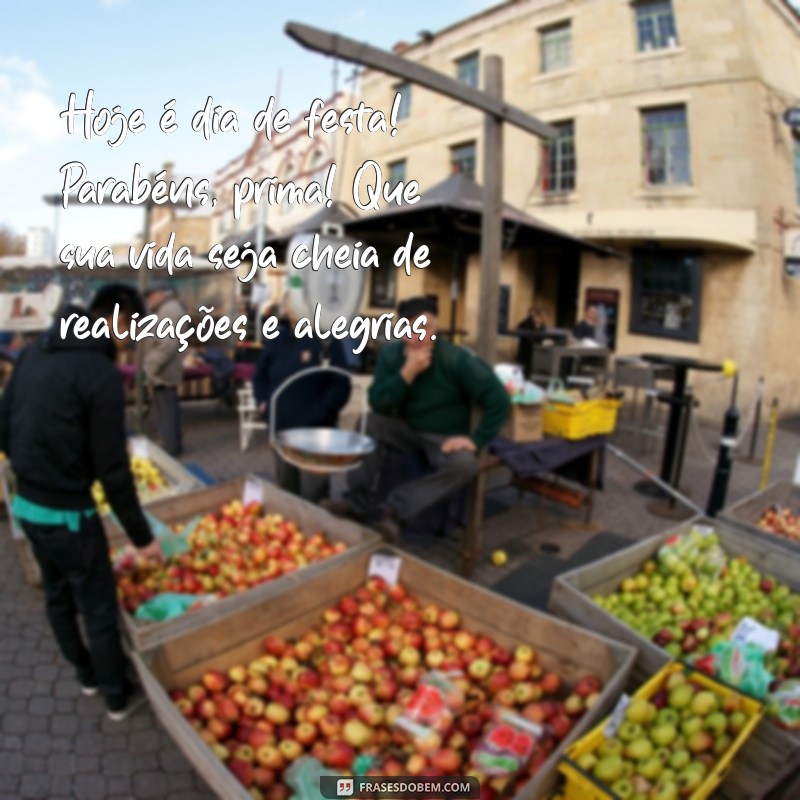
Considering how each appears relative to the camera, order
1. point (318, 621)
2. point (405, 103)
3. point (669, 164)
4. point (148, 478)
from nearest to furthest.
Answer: point (318, 621)
point (148, 478)
point (669, 164)
point (405, 103)

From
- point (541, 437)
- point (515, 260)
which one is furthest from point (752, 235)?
point (541, 437)

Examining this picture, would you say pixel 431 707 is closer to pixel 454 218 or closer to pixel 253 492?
pixel 253 492

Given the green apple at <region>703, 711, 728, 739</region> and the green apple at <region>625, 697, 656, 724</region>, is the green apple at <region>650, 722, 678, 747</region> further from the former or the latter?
the green apple at <region>703, 711, 728, 739</region>

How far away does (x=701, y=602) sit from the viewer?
12.2ft

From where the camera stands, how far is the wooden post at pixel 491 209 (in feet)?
13.7

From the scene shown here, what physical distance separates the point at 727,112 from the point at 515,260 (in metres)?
5.67

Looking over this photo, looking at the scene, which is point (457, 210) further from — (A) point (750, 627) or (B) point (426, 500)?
(A) point (750, 627)

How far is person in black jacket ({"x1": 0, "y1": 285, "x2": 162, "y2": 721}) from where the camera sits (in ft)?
8.48

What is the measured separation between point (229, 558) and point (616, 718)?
8.19 feet

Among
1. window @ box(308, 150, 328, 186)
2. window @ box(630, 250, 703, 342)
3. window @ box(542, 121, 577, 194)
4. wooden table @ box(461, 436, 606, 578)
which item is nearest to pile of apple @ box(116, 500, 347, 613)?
wooden table @ box(461, 436, 606, 578)

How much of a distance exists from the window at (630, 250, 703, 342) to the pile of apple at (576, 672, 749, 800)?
1215cm

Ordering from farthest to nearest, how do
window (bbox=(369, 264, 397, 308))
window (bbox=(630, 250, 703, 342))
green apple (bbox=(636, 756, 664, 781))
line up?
window (bbox=(369, 264, 397, 308)) < window (bbox=(630, 250, 703, 342)) < green apple (bbox=(636, 756, 664, 781))

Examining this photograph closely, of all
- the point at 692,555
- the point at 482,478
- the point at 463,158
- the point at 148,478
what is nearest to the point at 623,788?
the point at 692,555

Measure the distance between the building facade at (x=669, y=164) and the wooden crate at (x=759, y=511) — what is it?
811cm
